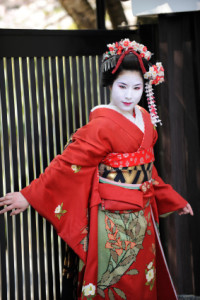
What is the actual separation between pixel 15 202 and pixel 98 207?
46cm

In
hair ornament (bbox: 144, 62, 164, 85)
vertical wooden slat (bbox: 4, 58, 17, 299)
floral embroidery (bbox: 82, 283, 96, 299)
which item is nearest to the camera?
floral embroidery (bbox: 82, 283, 96, 299)

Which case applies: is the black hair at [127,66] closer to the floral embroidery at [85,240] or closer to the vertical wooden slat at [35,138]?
the vertical wooden slat at [35,138]

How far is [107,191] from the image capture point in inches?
114

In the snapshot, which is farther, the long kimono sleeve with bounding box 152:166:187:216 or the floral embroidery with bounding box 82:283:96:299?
the long kimono sleeve with bounding box 152:166:187:216

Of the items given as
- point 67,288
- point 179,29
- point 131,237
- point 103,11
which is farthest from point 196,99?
point 67,288

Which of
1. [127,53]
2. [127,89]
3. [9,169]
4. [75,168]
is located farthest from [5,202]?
[127,53]

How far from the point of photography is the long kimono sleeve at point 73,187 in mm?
2840

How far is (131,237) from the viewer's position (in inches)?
115

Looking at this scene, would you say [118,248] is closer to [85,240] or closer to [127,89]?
[85,240]

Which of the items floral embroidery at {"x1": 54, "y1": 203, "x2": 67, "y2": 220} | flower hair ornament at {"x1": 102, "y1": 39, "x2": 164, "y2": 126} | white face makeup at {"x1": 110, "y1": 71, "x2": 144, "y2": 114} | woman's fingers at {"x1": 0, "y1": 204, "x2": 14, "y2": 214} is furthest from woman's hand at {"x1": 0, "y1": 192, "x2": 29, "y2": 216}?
flower hair ornament at {"x1": 102, "y1": 39, "x2": 164, "y2": 126}

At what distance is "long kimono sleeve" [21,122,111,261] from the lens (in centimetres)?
284

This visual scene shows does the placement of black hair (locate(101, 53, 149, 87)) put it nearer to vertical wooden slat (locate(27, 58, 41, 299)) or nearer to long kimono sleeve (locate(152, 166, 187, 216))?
vertical wooden slat (locate(27, 58, 41, 299))

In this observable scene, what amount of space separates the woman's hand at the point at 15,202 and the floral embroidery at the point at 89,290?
0.55 m

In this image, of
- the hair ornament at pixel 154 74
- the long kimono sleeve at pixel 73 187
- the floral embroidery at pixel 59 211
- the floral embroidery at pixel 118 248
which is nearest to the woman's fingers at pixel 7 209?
the long kimono sleeve at pixel 73 187
